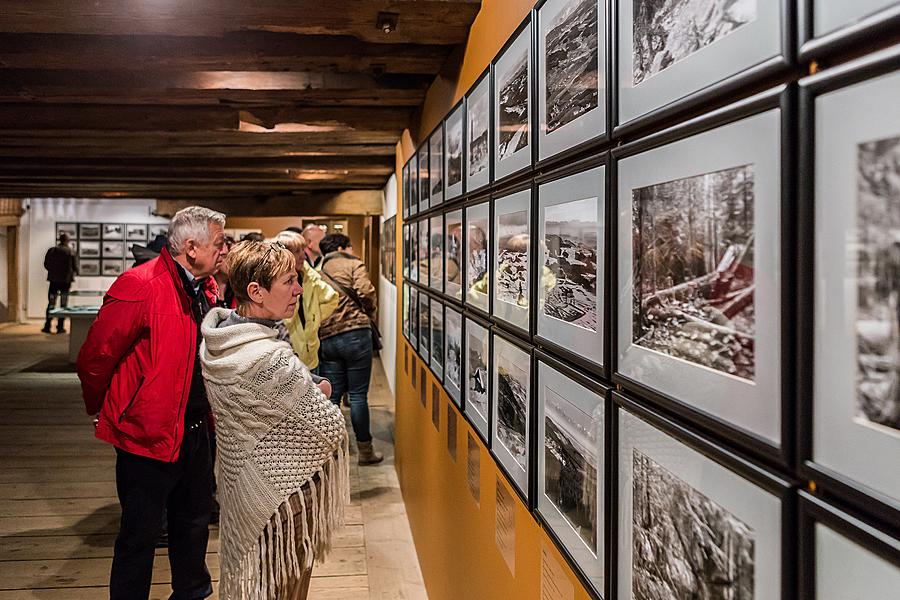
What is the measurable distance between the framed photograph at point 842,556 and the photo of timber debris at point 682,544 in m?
0.07

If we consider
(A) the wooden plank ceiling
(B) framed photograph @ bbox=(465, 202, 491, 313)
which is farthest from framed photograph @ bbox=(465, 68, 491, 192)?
(A) the wooden plank ceiling

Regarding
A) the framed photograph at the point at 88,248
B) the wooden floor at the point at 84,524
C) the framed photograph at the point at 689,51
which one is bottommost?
the wooden floor at the point at 84,524

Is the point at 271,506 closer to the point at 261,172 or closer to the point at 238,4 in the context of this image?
the point at 238,4

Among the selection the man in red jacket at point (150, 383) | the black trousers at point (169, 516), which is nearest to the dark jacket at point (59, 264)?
the man in red jacket at point (150, 383)

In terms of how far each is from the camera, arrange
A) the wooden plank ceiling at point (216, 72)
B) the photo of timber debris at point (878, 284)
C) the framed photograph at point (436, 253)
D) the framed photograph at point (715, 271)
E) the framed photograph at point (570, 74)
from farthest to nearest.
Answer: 1. the framed photograph at point (436, 253)
2. the wooden plank ceiling at point (216, 72)
3. the framed photograph at point (570, 74)
4. the framed photograph at point (715, 271)
5. the photo of timber debris at point (878, 284)

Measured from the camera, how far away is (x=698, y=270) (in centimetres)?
70

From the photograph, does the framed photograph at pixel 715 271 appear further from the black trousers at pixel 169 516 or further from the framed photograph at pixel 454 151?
the black trousers at pixel 169 516

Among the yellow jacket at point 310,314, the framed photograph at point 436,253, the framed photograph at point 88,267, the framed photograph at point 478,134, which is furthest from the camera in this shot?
the framed photograph at point 88,267

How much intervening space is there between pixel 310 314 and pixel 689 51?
312 centimetres

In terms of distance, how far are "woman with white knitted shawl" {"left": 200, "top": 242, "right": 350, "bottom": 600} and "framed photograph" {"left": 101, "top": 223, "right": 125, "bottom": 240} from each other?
12.8m

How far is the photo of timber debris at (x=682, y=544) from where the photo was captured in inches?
26.0

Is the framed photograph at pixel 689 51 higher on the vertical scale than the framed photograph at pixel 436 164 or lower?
lower

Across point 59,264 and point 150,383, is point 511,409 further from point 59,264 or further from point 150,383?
point 59,264

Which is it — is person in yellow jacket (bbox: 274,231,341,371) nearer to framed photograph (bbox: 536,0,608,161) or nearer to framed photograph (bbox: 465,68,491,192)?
framed photograph (bbox: 465,68,491,192)
